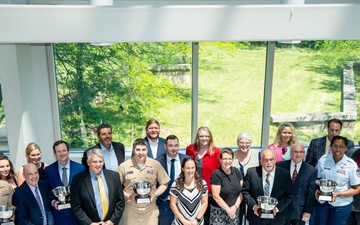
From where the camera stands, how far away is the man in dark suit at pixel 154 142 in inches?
168

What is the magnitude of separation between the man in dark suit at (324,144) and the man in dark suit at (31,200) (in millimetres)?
2942

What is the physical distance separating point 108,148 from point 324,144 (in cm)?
248

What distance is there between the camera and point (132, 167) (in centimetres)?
372

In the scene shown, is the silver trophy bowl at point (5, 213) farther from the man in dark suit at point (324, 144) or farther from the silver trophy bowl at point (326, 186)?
the man in dark suit at point (324, 144)

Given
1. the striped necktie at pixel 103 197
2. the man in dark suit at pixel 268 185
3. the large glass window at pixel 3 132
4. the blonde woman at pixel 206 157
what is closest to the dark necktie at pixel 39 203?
the striped necktie at pixel 103 197

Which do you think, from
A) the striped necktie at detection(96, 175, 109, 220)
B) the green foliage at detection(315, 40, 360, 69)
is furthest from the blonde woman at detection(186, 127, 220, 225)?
the green foliage at detection(315, 40, 360, 69)

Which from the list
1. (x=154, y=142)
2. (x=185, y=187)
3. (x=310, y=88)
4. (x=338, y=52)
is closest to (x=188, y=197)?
(x=185, y=187)

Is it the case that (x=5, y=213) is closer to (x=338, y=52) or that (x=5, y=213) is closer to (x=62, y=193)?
(x=62, y=193)

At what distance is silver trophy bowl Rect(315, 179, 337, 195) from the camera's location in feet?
12.0

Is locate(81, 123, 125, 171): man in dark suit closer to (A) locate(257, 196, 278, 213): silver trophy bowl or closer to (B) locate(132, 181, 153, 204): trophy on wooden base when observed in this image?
(B) locate(132, 181, 153, 204): trophy on wooden base

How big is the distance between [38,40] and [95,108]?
2607mm

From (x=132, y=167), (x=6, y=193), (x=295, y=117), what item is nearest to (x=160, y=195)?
(x=132, y=167)

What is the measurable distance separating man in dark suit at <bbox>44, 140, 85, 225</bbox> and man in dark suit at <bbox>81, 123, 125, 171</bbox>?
349mm

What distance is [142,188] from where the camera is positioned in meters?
3.60
